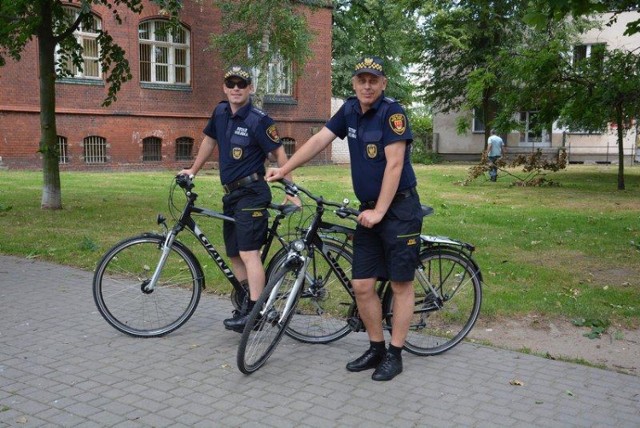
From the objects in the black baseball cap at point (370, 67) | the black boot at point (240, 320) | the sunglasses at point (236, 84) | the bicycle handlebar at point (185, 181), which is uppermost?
the black baseball cap at point (370, 67)

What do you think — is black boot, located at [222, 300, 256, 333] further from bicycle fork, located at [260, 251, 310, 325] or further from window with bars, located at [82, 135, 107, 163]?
window with bars, located at [82, 135, 107, 163]

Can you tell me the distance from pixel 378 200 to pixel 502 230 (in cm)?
708

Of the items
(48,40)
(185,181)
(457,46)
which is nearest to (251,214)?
(185,181)

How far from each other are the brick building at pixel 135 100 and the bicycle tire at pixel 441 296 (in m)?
22.2

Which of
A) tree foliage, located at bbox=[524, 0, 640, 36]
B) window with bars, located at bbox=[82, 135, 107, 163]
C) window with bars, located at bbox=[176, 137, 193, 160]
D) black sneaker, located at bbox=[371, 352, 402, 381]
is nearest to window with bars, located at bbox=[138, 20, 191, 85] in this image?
window with bars, located at bbox=[176, 137, 193, 160]

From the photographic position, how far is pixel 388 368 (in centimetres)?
504

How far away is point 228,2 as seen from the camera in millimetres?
27484

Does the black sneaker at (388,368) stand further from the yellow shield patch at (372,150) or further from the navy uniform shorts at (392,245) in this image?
the yellow shield patch at (372,150)

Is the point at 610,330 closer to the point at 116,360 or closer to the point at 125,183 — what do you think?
the point at 116,360

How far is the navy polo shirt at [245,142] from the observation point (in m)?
5.71

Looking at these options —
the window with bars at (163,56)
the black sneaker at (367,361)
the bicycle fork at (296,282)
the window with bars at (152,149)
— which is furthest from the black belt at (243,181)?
the window with bars at (152,149)

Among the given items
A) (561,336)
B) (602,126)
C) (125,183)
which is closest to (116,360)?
(561,336)

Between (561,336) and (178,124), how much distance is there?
972 inches

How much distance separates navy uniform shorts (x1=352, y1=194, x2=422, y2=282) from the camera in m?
4.95
